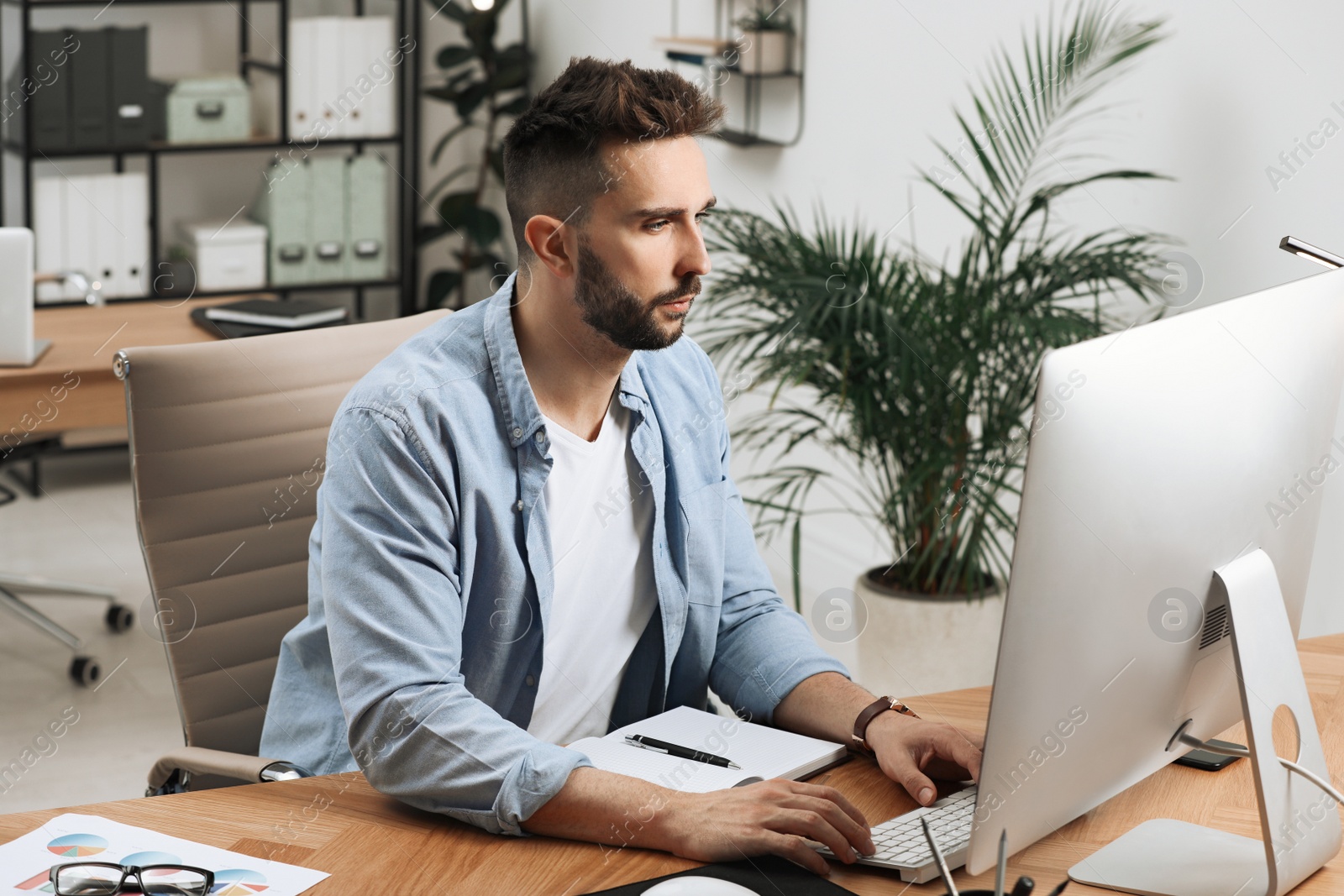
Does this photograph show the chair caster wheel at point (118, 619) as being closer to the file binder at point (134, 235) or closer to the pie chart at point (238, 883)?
the file binder at point (134, 235)

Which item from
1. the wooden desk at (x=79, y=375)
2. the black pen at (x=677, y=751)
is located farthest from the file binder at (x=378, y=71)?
the black pen at (x=677, y=751)

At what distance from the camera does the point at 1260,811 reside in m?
1.06

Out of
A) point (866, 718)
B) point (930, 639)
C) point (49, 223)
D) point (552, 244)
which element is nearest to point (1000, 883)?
point (866, 718)

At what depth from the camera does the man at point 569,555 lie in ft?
3.84

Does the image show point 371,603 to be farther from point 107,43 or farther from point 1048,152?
point 107,43

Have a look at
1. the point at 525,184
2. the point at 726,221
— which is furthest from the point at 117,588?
the point at 525,184

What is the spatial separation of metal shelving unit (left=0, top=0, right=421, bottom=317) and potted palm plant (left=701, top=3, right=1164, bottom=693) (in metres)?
2.55

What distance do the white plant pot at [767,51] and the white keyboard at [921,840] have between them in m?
2.65

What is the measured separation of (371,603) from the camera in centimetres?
120

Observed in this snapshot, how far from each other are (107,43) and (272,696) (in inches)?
137

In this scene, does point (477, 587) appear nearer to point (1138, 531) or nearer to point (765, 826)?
point (765, 826)

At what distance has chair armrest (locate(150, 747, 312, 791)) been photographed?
1.42 metres

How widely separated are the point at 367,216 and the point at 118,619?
1.97 m

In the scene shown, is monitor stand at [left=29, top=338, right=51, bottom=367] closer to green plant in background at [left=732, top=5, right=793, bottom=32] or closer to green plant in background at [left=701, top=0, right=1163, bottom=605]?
green plant in background at [left=701, top=0, right=1163, bottom=605]
